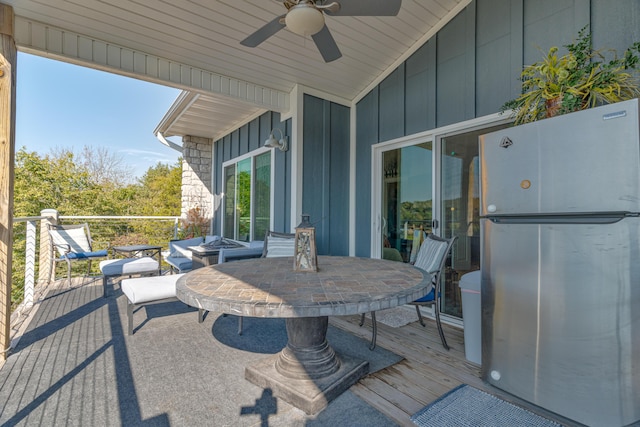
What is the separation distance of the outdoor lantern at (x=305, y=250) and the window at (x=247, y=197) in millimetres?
2837

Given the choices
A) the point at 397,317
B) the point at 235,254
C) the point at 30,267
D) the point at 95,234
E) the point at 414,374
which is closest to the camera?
the point at 414,374

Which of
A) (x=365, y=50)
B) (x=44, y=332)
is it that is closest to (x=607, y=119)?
(x=365, y=50)

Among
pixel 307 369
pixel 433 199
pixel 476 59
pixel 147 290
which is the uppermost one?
pixel 476 59

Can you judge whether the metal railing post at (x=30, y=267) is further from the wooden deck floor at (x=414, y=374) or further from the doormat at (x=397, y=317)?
the doormat at (x=397, y=317)

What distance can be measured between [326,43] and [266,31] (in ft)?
1.57

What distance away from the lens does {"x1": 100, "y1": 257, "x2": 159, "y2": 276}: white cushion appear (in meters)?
3.77

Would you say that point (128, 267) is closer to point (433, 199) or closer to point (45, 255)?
point (45, 255)

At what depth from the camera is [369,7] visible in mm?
2111

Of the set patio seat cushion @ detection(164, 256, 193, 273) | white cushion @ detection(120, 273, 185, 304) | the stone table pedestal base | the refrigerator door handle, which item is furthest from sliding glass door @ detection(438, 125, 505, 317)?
patio seat cushion @ detection(164, 256, 193, 273)

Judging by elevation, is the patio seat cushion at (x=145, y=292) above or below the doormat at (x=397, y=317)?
above

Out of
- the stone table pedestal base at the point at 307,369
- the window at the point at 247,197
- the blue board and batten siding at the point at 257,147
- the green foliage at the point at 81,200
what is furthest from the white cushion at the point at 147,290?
the green foliage at the point at 81,200

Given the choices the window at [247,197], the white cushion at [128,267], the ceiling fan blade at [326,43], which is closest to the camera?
the ceiling fan blade at [326,43]

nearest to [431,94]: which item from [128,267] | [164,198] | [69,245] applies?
[128,267]

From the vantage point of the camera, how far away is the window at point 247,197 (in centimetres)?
497
